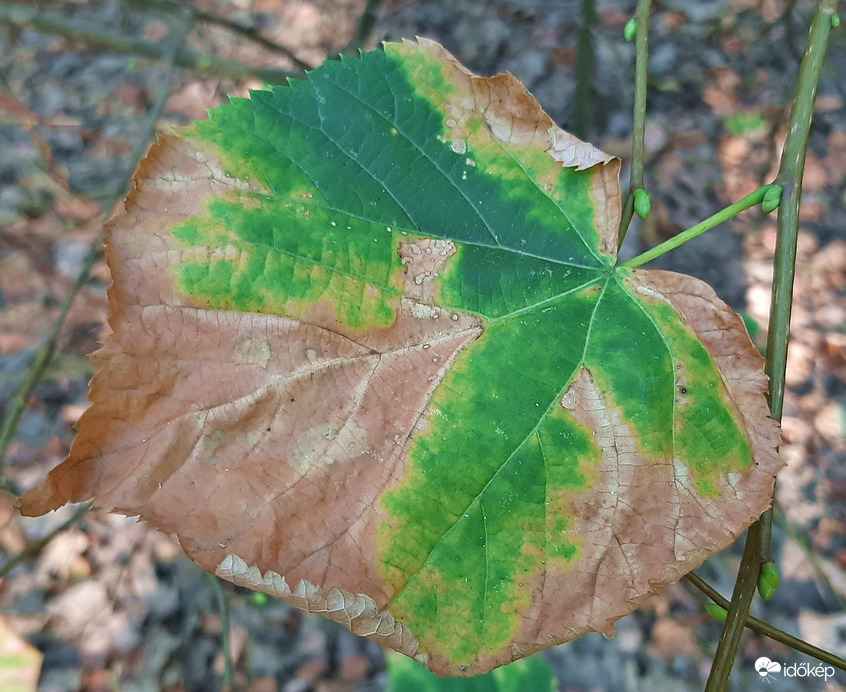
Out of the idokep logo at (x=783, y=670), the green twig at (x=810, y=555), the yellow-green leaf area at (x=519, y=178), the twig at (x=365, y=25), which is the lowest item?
the idokep logo at (x=783, y=670)

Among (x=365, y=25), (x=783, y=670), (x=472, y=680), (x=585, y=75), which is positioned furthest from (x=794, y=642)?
(x=585, y=75)

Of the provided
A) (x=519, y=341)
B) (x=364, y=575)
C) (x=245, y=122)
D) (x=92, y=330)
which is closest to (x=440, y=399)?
(x=519, y=341)

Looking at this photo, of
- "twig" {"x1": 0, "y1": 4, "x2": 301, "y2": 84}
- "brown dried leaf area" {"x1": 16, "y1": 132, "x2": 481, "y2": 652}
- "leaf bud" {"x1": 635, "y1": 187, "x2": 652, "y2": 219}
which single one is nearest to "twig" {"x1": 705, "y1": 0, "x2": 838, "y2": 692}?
"leaf bud" {"x1": 635, "y1": 187, "x2": 652, "y2": 219}

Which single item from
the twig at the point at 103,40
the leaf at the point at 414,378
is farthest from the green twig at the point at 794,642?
the twig at the point at 103,40

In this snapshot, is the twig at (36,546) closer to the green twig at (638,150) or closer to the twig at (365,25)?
the green twig at (638,150)

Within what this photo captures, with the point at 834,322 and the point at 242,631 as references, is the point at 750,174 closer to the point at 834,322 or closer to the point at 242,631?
the point at 834,322

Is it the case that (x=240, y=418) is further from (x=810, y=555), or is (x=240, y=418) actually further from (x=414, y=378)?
(x=810, y=555)
